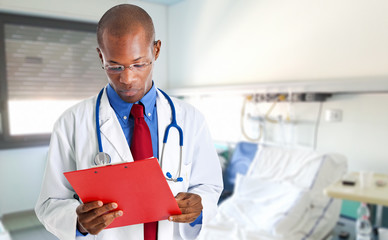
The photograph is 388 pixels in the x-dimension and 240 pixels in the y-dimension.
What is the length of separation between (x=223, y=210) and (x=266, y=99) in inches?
42.4

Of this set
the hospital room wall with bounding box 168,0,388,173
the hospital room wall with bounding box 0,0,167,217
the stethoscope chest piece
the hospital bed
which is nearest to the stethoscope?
the stethoscope chest piece

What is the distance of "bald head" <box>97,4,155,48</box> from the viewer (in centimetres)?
73

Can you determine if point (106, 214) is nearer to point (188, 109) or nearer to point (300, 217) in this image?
point (188, 109)

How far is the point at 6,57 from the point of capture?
3.01 feet

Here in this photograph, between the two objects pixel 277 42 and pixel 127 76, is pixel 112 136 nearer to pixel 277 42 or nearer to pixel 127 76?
pixel 127 76

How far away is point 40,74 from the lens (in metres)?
1.01

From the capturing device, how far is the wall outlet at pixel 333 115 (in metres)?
2.51

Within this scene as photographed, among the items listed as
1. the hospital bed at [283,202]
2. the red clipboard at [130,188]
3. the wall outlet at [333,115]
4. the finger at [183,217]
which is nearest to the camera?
the red clipboard at [130,188]

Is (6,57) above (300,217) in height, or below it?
above

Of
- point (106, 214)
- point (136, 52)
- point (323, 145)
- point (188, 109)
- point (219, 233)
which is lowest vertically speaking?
point (219, 233)

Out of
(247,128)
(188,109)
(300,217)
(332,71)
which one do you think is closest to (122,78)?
(188,109)

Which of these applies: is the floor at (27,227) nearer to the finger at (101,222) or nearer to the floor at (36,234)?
the floor at (36,234)

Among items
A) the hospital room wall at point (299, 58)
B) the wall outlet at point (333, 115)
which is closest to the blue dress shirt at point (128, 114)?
the hospital room wall at point (299, 58)

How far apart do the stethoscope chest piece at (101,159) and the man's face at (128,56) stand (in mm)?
160
